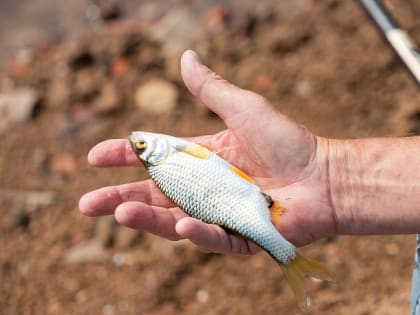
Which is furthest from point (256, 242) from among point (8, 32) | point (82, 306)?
point (8, 32)

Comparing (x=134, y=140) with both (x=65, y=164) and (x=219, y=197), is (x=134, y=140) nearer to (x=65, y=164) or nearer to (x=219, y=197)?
(x=219, y=197)

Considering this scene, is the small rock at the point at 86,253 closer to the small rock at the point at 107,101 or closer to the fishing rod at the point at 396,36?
the small rock at the point at 107,101

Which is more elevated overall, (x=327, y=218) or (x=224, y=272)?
(x=327, y=218)

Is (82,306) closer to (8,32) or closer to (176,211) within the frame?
(176,211)

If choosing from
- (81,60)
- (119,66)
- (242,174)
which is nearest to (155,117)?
(119,66)

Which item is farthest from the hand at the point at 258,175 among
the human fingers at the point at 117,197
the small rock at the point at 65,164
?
the small rock at the point at 65,164

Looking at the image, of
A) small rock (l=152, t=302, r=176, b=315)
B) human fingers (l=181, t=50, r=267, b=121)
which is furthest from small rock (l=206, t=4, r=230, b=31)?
small rock (l=152, t=302, r=176, b=315)
